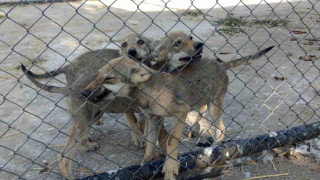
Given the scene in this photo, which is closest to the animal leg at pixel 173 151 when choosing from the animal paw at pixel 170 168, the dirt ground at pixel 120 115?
the animal paw at pixel 170 168

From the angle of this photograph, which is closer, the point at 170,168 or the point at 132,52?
the point at 170,168

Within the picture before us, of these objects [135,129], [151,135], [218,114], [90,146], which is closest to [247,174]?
[218,114]

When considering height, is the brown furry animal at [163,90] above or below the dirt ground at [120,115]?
above

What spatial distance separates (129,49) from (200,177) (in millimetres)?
1879

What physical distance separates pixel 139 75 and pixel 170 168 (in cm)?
103

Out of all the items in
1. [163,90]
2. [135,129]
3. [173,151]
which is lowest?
[135,129]

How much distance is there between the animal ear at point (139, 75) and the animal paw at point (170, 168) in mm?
905

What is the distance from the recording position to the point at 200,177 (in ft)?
12.3

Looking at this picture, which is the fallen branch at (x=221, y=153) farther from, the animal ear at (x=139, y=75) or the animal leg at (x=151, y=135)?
the animal ear at (x=139, y=75)

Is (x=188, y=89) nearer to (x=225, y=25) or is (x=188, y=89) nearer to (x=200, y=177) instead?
(x=200, y=177)

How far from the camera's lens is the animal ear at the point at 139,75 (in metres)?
3.49

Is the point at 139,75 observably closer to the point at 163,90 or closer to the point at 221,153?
the point at 163,90

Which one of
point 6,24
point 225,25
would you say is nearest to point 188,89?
point 225,25

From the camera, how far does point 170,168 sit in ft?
12.0
